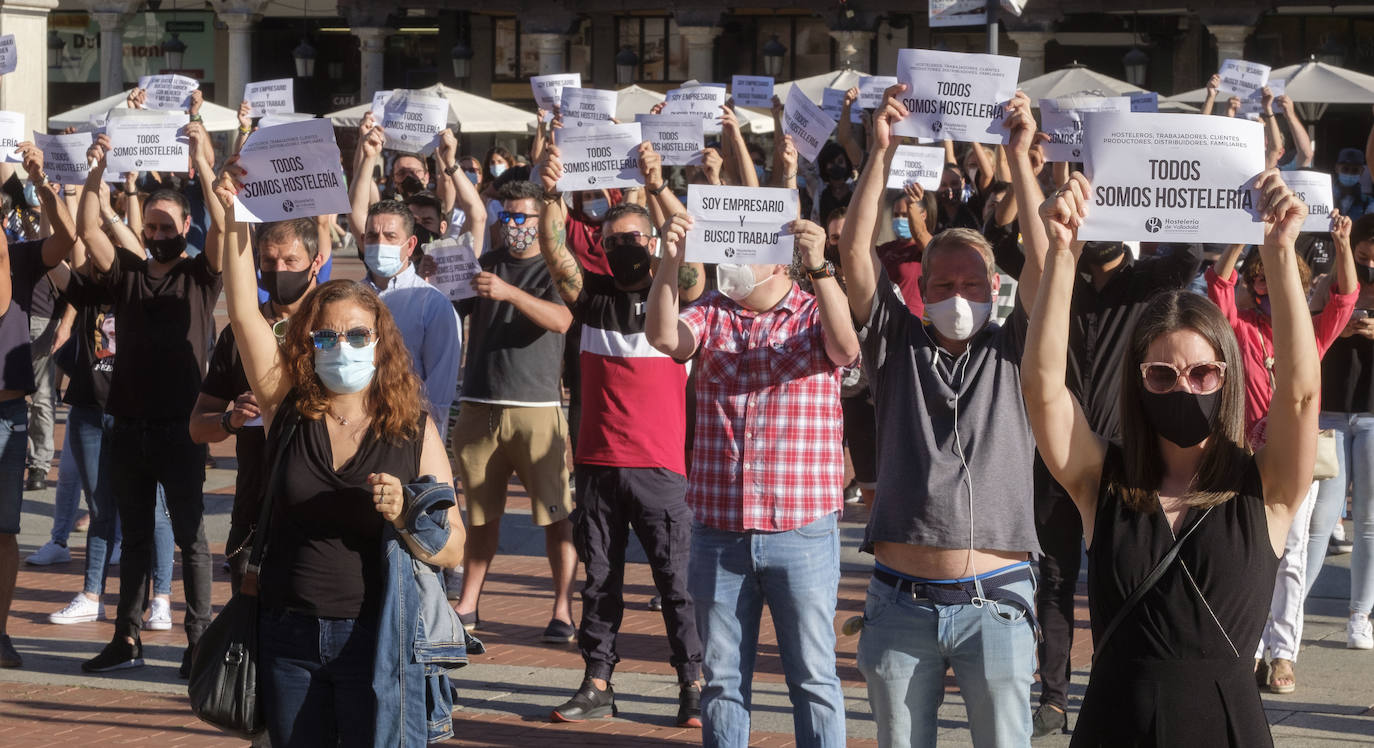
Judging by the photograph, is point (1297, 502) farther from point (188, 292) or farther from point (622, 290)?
point (188, 292)

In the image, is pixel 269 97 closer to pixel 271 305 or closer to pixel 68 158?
pixel 68 158

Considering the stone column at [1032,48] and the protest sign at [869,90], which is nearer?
the protest sign at [869,90]

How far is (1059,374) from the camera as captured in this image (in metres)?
3.79

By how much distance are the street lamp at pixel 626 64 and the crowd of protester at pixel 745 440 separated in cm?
2363

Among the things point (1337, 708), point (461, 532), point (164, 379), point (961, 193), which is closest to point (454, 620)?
point (461, 532)

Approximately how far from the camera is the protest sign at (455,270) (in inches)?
312

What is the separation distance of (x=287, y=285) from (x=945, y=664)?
8.96ft

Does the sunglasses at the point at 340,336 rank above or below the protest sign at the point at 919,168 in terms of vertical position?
below

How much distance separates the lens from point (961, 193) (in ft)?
44.3

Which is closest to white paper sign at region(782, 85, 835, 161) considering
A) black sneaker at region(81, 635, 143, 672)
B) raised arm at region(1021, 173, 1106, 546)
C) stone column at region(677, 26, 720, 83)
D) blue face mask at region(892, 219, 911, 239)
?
blue face mask at region(892, 219, 911, 239)

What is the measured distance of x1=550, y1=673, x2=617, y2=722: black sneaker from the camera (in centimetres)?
677

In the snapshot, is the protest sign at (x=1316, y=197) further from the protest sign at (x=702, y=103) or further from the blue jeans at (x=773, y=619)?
the protest sign at (x=702, y=103)

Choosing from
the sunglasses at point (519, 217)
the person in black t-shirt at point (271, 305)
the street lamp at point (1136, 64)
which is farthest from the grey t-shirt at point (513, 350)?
the street lamp at point (1136, 64)

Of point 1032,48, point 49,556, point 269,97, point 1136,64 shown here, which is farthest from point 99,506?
point 1032,48
